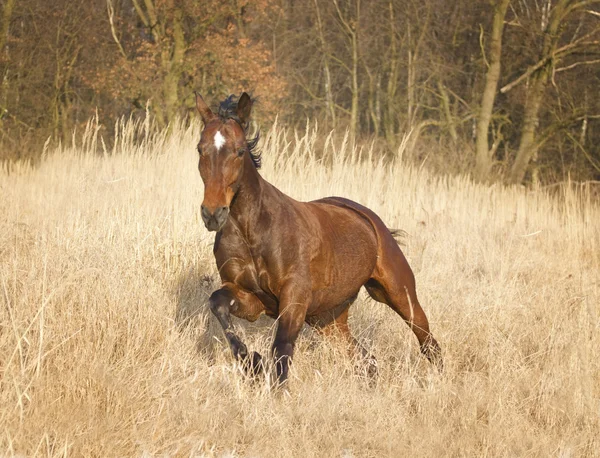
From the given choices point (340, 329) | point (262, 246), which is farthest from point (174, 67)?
point (262, 246)

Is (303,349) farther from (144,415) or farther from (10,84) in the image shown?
(10,84)

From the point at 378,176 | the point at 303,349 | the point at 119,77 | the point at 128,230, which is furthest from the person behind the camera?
the point at 119,77

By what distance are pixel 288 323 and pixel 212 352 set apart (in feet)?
3.40

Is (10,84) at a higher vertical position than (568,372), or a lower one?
lower

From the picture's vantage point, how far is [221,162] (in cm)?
424

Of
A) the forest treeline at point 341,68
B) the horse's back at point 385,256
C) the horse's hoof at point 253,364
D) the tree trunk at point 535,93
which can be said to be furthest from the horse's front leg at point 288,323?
the tree trunk at point 535,93

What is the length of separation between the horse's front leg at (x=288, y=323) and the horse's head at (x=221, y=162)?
692 millimetres

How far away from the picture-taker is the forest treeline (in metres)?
17.2

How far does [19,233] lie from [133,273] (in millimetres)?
1645

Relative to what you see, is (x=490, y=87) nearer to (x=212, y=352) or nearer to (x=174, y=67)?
(x=174, y=67)

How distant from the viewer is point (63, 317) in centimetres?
448

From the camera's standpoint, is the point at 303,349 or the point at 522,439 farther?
the point at 303,349

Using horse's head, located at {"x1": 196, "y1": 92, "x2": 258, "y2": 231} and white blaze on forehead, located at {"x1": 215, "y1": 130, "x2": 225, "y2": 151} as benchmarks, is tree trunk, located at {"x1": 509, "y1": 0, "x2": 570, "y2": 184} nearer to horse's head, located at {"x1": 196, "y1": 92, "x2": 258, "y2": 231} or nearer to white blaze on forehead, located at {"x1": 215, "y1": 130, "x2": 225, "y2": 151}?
horse's head, located at {"x1": 196, "y1": 92, "x2": 258, "y2": 231}

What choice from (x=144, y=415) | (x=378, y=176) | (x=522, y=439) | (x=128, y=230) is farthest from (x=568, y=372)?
(x=378, y=176)
